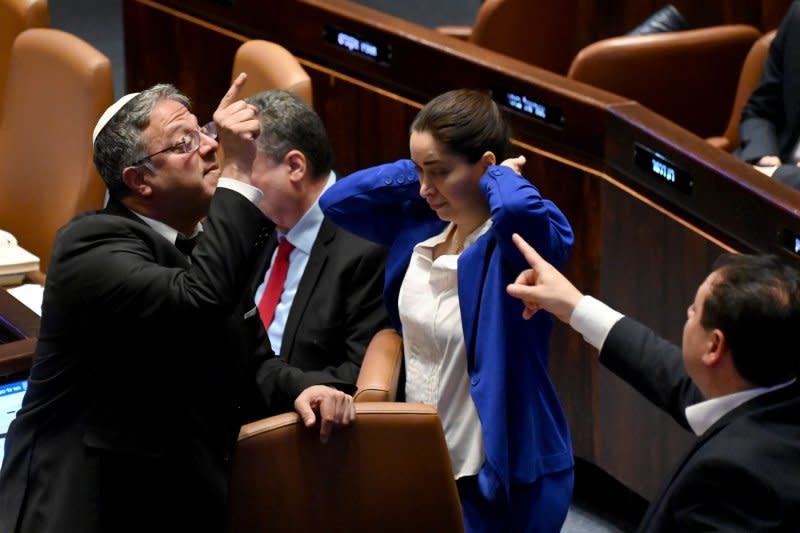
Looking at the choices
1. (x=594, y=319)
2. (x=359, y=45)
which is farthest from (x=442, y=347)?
(x=359, y=45)

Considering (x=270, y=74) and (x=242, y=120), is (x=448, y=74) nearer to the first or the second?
(x=270, y=74)

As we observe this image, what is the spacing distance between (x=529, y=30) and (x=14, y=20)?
1471 millimetres

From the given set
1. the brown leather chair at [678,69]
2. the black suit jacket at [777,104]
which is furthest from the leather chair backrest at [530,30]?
the black suit jacket at [777,104]

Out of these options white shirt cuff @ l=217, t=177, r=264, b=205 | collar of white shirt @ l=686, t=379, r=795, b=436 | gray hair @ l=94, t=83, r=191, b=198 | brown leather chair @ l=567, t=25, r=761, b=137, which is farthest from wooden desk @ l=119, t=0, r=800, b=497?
gray hair @ l=94, t=83, r=191, b=198

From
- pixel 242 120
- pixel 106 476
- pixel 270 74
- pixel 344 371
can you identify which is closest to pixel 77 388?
pixel 106 476

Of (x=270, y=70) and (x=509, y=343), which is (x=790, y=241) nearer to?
(x=509, y=343)

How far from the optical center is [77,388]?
5.80 ft

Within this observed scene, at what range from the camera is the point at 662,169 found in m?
2.53

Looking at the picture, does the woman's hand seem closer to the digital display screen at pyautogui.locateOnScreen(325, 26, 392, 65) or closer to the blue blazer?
the blue blazer

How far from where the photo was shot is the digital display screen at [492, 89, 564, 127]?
2.74 metres

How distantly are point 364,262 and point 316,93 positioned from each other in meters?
1.00

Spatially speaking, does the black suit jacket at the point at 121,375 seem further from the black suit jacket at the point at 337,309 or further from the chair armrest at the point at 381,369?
the black suit jacket at the point at 337,309

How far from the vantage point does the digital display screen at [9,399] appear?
2109 millimetres

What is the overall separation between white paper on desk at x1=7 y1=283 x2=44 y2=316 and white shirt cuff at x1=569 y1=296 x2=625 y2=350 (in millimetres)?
1229
